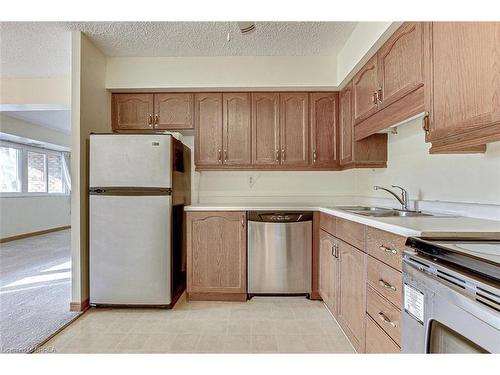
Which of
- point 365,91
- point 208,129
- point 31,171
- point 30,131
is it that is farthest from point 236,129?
point 31,171

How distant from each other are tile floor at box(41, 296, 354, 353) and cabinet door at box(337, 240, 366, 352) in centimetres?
16

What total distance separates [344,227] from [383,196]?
0.87 metres

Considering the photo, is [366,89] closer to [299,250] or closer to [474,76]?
[474,76]

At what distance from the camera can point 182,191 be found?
2916 millimetres

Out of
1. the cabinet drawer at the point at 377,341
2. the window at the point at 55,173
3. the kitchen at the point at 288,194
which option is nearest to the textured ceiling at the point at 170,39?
the kitchen at the point at 288,194

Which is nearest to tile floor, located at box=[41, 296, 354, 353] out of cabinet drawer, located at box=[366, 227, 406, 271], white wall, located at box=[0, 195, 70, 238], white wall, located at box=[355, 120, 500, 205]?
cabinet drawer, located at box=[366, 227, 406, 271]

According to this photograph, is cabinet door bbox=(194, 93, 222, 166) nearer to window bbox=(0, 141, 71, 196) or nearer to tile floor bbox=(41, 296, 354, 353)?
tile floor bbox=(41, 296, 354, 353)

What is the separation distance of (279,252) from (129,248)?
1335 millimetres

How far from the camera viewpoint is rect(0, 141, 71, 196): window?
5777 millimetres

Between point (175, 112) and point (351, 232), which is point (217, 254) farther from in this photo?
point (175, 112)

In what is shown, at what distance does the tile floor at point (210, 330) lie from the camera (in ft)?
6.34

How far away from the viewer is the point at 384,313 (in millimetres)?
1428

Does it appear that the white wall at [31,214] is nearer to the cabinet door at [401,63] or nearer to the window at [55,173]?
the window at [55,173]
